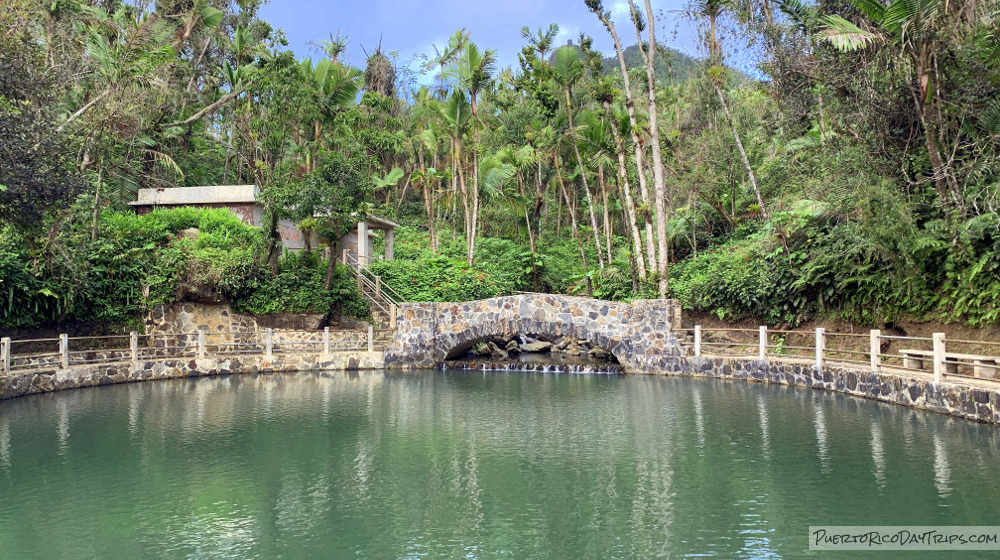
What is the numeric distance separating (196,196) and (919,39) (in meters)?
21.6

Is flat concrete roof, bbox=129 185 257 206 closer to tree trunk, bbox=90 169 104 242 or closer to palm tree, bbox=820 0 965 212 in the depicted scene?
tree trunk, bbox=90 169 104 242

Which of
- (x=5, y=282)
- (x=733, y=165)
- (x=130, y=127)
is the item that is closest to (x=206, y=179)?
(x=130, y=127)

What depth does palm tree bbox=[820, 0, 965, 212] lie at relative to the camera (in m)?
13.1

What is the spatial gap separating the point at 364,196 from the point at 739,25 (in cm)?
1225

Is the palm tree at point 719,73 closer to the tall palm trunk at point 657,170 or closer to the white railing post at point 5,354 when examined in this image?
the tall palm trunk at point 657,170

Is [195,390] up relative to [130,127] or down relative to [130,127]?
down

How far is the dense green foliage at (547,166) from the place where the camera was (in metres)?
14.0

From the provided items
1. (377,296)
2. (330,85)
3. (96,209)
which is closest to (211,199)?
(96,209)

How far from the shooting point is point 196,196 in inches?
978

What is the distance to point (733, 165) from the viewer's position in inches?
954

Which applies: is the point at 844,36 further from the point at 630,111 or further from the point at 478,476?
the point at 478,476

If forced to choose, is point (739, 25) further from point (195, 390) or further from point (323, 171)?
point (195, 390)

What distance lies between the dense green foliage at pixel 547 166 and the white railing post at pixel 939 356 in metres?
2.11

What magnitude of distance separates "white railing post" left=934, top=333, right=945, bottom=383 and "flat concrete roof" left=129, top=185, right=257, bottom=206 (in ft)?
66.6
